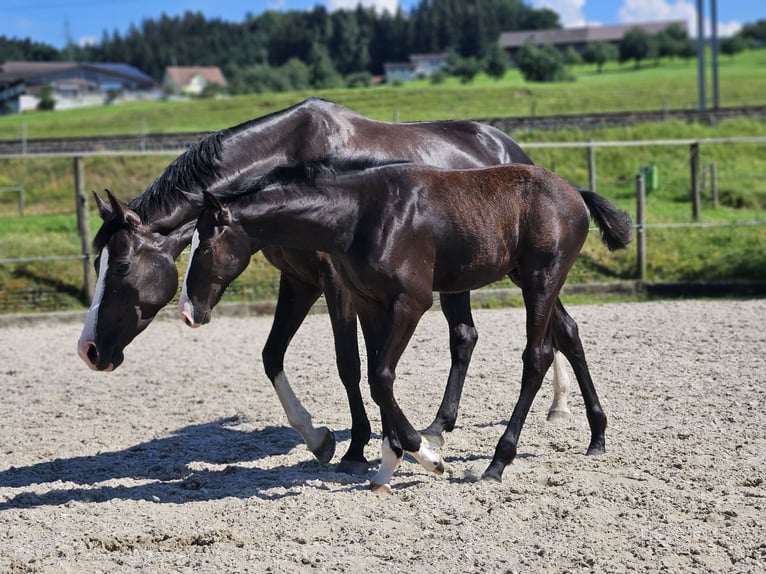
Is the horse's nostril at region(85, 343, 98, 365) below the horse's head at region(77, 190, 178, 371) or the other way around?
below

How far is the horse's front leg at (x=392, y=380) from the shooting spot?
4.61 m

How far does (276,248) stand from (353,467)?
4.31 ft

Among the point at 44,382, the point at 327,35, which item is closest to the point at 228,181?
the point at 44,382

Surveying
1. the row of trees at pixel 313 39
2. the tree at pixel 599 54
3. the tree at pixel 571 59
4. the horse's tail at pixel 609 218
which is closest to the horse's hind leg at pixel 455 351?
the horse's tail at pixel 609 218

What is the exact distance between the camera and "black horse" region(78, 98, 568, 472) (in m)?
4.77

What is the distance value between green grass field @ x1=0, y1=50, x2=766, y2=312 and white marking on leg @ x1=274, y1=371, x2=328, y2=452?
6.47 metres

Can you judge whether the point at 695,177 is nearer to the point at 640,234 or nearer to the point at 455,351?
the point at 640,234

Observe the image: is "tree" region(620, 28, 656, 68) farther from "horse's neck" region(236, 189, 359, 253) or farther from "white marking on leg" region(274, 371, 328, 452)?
"horse's neck" region(236, 189, 359, 253)

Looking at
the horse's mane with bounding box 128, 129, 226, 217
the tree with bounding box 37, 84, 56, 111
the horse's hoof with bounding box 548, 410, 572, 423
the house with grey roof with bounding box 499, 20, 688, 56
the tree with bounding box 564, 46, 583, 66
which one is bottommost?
the horse's hoof with bounding box 548, 410, 572, 423

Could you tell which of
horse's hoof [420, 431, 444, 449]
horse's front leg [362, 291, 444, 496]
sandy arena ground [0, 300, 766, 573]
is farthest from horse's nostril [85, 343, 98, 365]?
horse's hoof [420, 431, 444, 449]

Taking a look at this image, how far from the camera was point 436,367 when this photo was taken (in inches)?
311

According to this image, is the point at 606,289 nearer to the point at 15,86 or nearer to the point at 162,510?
the point at 162,510

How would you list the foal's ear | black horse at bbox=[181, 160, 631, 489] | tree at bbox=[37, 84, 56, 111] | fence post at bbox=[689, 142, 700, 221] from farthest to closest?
tree at bbox=[37, 84, 56, 111] → fence post at bbox=[689, 142, 700, 221] → black horse at bbox=[181, 160, 631, 489] → the foal's ear

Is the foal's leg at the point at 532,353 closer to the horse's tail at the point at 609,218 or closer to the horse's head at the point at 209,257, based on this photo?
the horse's tail at the point at 609,218
